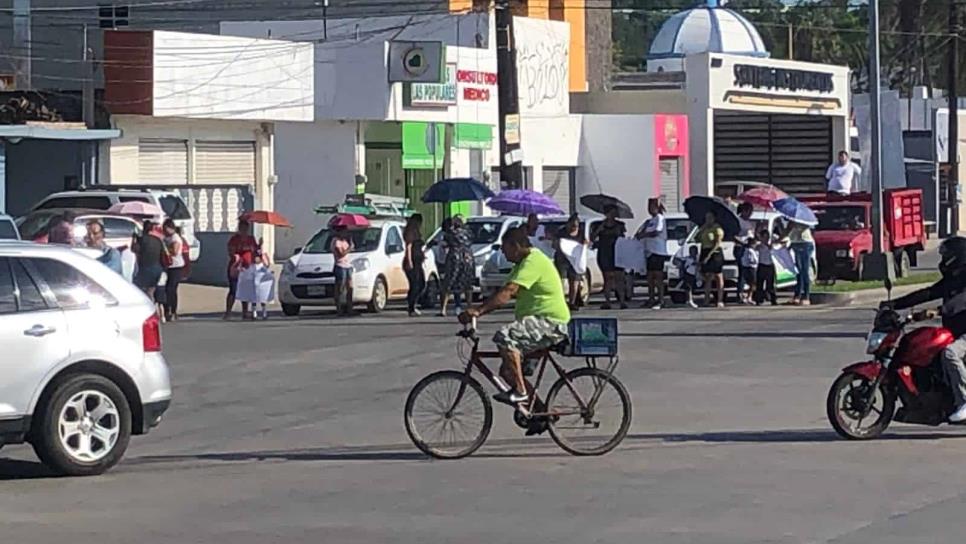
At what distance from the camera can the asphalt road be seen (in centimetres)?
1034

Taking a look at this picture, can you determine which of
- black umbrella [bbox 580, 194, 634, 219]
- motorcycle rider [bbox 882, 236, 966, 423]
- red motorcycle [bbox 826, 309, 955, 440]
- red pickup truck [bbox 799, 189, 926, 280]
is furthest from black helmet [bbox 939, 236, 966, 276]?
red pickup truck [bbox 799, 189, 926, 280]

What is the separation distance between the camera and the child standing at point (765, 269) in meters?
29.4

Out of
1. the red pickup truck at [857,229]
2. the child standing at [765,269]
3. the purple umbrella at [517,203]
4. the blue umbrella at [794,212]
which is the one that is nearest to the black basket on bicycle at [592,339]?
the child standing at [765,269]

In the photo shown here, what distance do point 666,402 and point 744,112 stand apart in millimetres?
40920

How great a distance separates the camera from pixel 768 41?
104938 millimetres

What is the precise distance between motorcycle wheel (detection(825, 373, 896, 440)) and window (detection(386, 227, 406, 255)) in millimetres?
17488

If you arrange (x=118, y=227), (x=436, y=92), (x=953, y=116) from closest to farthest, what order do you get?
Result: (x=118, y=227) → (x=436, y=92) → (x=953, y=116)

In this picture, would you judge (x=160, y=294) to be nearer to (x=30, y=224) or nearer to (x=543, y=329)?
(x=30, y=224)

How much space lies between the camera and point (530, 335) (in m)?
13.2

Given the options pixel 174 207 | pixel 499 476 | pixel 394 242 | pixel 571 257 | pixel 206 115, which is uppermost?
pixel 206 115

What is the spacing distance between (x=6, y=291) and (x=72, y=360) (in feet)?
2.13

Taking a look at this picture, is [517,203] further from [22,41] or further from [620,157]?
[22,41]

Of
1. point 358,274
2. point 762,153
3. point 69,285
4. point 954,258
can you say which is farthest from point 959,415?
→ point 762,153

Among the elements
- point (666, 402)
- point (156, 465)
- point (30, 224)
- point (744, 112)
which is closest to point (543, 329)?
point (156, 465)
